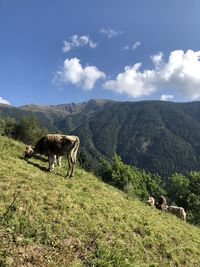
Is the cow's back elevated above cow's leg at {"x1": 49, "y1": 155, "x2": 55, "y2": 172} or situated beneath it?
elevated above

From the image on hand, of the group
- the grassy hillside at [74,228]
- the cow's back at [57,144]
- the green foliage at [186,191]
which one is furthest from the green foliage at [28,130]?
the grassy hillside at [74,228]

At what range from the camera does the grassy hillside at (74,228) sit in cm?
1177

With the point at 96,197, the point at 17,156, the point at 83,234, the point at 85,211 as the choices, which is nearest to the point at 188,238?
the point at 96,197

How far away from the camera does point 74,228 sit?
1415cm

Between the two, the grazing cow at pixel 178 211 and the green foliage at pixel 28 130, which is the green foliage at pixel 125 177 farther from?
the grazing cow at pixel 178 211

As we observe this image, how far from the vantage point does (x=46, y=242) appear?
12.2 meters

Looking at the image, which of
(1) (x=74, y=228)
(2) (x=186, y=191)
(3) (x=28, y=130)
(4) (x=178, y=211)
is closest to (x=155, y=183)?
(2) (x=186, y=191)

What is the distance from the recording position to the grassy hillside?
11773 millimetres

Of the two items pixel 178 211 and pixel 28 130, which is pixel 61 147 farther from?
pixel 28 130

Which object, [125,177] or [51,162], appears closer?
[51,162]

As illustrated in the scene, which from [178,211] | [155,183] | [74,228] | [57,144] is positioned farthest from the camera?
[155,183]

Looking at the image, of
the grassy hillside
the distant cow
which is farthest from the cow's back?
the grassy hillside

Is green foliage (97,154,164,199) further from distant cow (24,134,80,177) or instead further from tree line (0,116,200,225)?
distant cow (24,134,80,177)

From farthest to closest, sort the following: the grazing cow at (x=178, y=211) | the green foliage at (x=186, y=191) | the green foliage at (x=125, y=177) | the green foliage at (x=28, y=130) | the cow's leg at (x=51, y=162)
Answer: the green foliage at (x=28, y=130), the green foliage at (x=125, y=177), the green foliage at (x=186, y=191), the grazing cow at (x=178, y=211), the cow's leg at (x=51, y=162)
